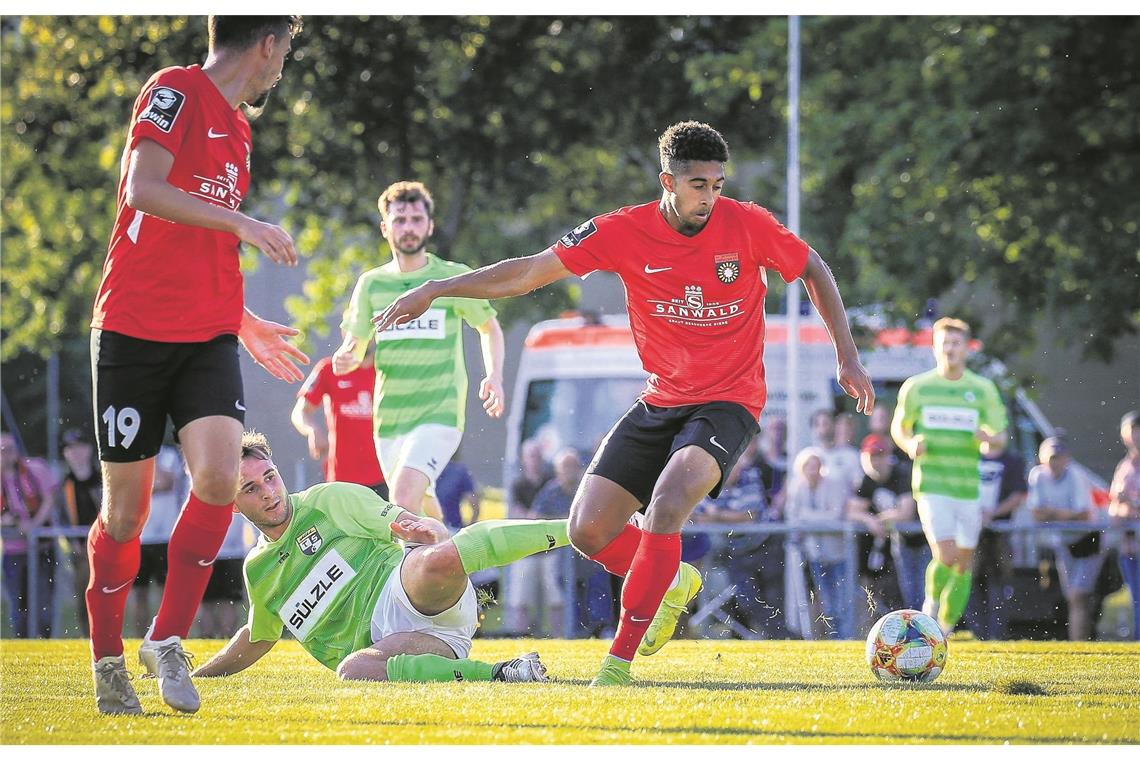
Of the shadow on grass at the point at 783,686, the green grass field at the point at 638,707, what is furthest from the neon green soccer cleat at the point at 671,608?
the shadow on grass at the point at 783,686

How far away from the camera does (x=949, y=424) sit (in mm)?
11281

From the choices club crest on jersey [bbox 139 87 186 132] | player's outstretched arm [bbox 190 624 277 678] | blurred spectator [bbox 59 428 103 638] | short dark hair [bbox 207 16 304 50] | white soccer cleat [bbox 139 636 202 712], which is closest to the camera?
club crest on jersey [bbox 139 87 186 132]

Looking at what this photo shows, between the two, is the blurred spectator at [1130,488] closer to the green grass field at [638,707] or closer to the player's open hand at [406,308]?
the green grass field at [638,707]

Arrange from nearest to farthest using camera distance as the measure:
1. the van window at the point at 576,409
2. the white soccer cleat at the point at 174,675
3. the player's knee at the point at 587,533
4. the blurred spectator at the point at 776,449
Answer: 1. the white soccer cleat at the point at 174,675
2. the player's knee at the point at 587,533
3. the blurred spectator at the point at 776,449
4. the van window at the point at 576,409

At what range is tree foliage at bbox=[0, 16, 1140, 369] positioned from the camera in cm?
1628

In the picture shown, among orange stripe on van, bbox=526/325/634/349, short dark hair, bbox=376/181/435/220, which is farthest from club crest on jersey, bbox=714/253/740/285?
orange stripe on van, bbox=526/325/634/349

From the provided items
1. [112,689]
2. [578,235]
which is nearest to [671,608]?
[578,235]

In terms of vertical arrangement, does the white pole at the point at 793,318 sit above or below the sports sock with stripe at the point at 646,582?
above

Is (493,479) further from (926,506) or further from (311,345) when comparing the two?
(926,506)

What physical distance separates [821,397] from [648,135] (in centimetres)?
488

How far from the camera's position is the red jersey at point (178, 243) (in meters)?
5.64

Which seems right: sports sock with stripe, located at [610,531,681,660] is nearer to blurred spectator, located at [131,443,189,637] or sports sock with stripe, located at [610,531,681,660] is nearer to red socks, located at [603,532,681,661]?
red socks, located at [603,532,681,661]

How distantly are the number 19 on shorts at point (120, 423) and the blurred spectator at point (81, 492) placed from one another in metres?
7.91

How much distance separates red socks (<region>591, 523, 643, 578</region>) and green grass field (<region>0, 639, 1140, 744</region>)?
20.4 inches
